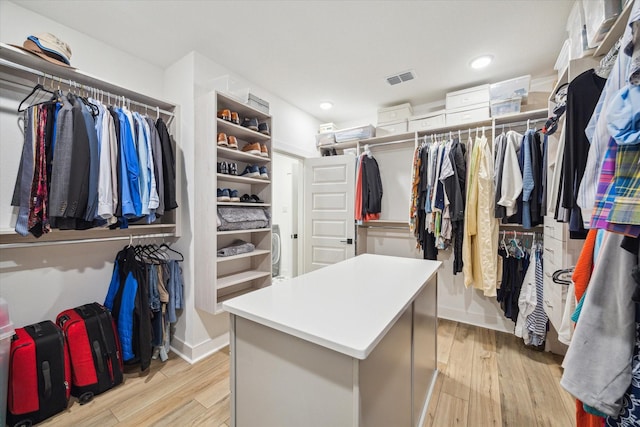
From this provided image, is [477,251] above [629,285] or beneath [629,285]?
beneath

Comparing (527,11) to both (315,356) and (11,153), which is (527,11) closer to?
(315,356)

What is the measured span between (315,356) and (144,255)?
1.94m

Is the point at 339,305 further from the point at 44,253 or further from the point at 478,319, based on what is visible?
the point at 478,319

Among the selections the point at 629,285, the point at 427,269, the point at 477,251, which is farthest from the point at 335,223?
the point at 629,285

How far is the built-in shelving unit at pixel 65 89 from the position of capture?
1478 millimetres

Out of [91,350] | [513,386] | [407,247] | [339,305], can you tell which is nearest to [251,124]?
[339,305]

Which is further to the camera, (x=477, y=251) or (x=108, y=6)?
(x=477, y=251)

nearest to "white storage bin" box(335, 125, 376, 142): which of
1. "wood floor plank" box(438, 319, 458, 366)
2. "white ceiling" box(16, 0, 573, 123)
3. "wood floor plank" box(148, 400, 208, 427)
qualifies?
"white ceiling" box(16, 0, 573, 123)

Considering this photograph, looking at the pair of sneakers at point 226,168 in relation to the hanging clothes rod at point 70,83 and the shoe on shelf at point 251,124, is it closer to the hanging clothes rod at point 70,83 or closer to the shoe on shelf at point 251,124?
the shoe on shelf at point 251,124

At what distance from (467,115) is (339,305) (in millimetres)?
2647

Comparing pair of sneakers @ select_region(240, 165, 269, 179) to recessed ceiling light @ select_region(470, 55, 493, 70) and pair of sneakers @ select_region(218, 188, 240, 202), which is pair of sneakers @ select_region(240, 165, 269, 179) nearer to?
pair of sneakers @ select_region(218, 188, 240, 202)

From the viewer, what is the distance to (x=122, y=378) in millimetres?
1823

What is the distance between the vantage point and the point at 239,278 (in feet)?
7.77

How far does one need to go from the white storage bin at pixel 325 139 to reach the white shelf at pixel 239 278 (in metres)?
1.97
